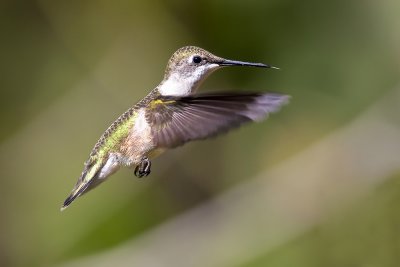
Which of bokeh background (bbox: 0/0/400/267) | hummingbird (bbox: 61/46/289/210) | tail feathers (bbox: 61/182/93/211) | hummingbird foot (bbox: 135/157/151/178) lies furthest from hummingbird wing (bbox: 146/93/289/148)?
bokeh background (bbox: 0/0/400/267)

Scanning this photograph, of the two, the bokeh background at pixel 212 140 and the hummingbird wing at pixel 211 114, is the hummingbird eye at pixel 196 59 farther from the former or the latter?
the bokeh background at pixel 212 140

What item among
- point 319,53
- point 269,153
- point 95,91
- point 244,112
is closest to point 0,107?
point 95,91

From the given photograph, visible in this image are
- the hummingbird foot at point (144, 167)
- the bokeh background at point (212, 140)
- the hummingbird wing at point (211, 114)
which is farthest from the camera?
the bokeh background at point (212, 140)

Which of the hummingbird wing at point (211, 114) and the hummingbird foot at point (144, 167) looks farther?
the hummingbird foot at point (144, 167)

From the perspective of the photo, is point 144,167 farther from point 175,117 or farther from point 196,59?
point 196,59

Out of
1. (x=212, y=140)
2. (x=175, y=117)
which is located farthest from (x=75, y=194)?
(x=212, y=140)

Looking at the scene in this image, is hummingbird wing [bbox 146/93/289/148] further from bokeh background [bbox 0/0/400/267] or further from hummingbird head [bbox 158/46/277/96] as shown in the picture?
bokeh background [bbox 0/0/400/267]

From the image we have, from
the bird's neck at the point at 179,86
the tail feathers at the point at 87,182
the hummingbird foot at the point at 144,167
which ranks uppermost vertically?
the bird's neck at the point at 179,86

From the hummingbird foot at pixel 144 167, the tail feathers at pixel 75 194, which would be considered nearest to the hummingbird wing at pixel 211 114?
the hummingbird foot at pixel 144 167

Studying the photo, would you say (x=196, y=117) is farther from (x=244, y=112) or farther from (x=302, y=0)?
(x=302, y=0)
